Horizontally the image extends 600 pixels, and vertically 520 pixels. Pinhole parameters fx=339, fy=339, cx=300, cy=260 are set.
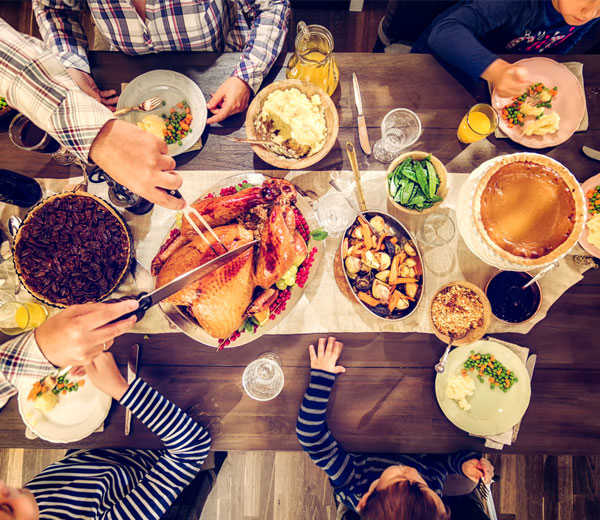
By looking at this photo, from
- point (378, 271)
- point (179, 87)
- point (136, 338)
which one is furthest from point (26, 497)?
point (179, 87)

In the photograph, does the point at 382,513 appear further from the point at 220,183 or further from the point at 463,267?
the point at 220,183

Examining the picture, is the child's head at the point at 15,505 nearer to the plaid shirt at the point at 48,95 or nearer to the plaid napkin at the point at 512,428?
the plaid shirt at the point at 48,95

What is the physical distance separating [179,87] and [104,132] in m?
0.38

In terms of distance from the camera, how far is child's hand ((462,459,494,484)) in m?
1.38

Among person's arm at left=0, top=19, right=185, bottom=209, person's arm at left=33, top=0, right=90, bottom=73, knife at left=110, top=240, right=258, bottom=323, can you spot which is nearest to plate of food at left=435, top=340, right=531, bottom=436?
knife at left=110, top=240, right=258, bottom=323

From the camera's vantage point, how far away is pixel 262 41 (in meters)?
1.28

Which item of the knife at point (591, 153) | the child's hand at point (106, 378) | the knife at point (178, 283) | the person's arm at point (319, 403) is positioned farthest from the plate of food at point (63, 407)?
the knife at point (591, 153)

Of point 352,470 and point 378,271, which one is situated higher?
point 378,271

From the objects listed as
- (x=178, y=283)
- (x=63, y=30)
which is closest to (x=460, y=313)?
(x=178, y=283)

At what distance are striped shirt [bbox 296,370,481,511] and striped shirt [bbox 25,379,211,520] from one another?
39 centimetres

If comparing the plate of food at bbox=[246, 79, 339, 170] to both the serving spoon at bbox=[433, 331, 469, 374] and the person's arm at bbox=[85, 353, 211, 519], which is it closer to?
the serving spoon at bbox=[433, 331, 469, 374]

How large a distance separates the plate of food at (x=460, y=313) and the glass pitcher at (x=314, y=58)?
2.80 feet

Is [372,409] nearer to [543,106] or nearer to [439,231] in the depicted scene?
[439,231]

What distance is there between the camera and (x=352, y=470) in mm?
1356
